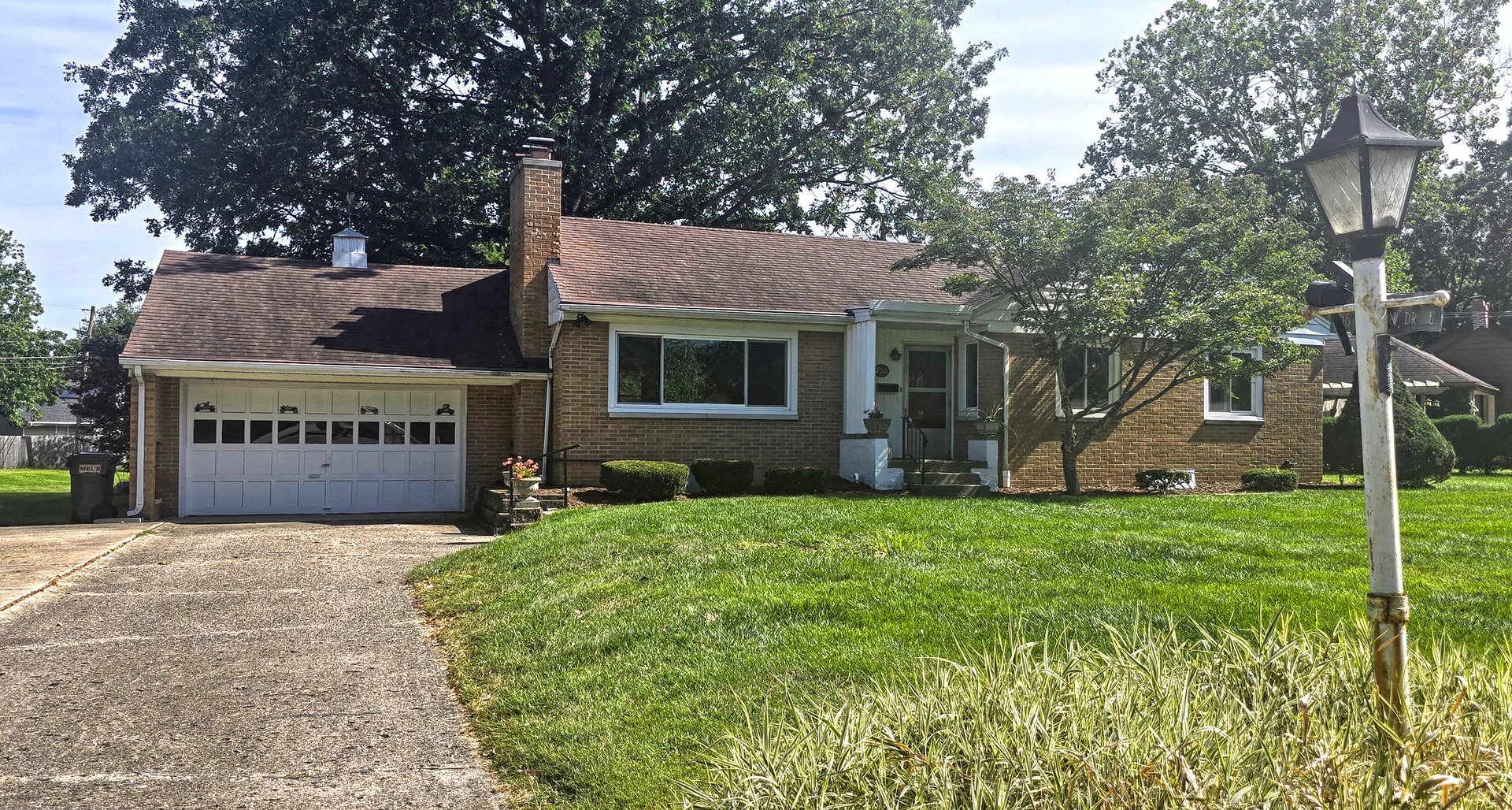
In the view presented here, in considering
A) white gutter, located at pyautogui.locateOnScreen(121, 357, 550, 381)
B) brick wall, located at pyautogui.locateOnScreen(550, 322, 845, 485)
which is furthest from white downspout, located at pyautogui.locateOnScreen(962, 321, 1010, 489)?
white gutter, located at pyautogui.locateOnScreen(121, 357, 550, 381)

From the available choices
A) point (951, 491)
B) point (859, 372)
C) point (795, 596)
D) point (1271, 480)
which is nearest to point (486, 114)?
point (859, 372)

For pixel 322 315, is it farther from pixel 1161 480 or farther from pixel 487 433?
pixel 1161 480

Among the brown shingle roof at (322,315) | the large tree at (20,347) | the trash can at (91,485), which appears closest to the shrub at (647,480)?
the brown shingle roof at (322,315)

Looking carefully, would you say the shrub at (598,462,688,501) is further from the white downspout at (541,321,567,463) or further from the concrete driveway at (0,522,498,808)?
the concrete driveway at (0,522,498,808)

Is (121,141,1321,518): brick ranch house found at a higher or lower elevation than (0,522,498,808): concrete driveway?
higher

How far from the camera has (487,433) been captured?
60.4 feet

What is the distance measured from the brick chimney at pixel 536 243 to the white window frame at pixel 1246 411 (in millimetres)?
11738

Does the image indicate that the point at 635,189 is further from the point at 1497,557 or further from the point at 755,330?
the point at 1497,557

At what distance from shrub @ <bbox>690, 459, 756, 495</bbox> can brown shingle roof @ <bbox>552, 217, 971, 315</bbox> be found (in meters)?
2.57

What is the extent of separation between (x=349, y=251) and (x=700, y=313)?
8763mm

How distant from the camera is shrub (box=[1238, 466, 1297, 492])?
18.2 m

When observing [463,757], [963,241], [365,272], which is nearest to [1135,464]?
[963,241]

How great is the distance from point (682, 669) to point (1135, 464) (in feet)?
48.5

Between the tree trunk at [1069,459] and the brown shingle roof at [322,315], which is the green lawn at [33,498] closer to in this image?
the brown shingle roof at [322,315]
